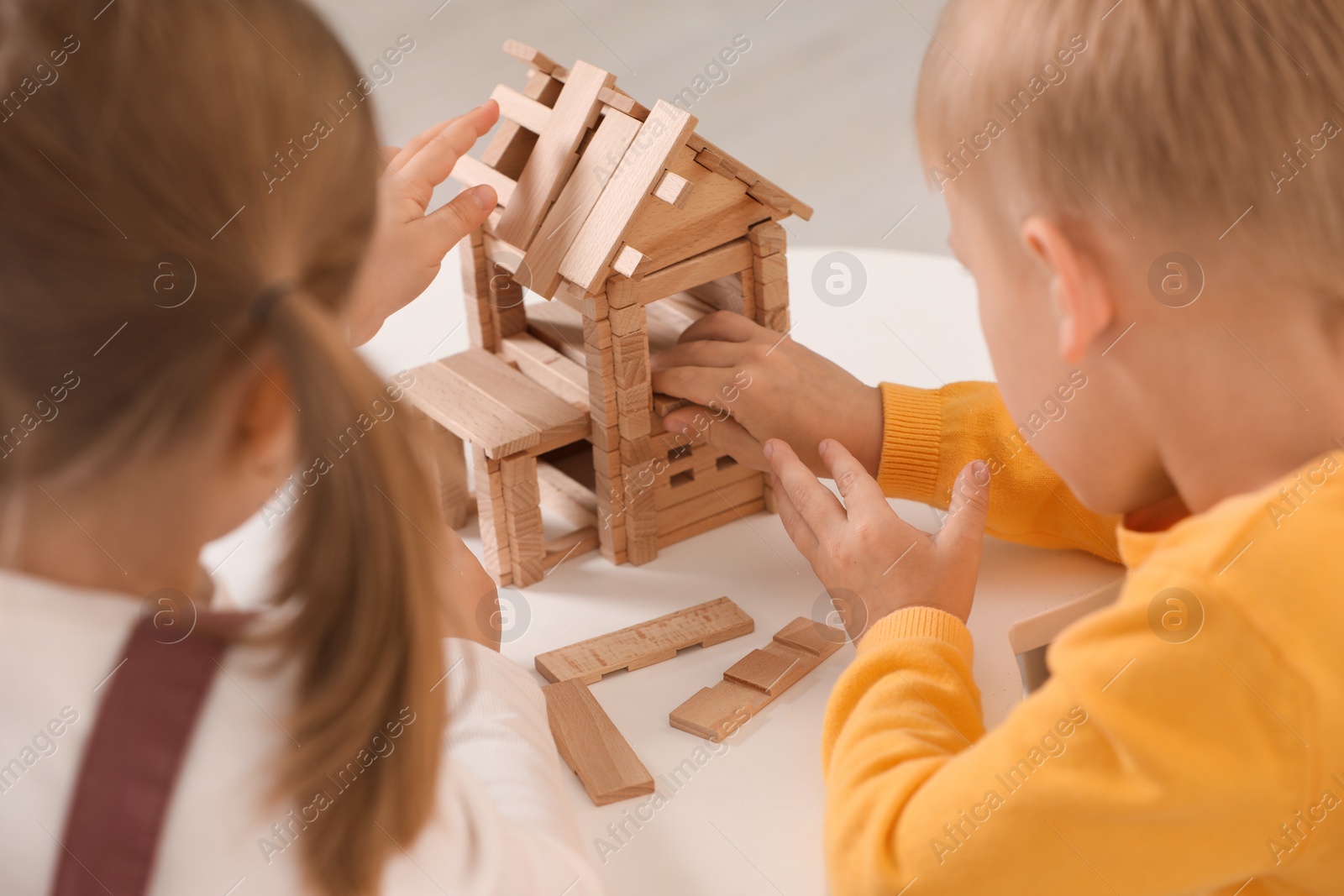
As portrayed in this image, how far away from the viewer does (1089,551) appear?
109 centimetres

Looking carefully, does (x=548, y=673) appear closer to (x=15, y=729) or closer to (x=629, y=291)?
Result: (x=629, y=291)

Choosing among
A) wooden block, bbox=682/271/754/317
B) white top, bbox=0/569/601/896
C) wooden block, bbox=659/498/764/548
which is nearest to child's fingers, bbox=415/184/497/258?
wooden block, bbox=682/271/754/317

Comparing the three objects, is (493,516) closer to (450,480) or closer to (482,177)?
(450,480)

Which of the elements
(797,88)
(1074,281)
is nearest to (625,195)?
(1074,281)

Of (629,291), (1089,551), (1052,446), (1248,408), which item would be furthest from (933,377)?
(1248,408)

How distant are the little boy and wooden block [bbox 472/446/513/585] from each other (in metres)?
0.40

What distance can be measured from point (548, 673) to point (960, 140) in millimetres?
507

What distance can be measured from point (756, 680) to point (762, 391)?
0.88 ft

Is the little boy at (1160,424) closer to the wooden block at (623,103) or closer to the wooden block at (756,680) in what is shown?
the wooden block at (756,680)

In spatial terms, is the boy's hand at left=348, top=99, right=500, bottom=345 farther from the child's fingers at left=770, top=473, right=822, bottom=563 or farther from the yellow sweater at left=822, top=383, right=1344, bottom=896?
the yellow sweater at left=822, top=383, right=1344, bottom=896

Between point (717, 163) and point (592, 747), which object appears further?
point (717, 163)

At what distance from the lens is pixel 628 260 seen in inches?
39.1

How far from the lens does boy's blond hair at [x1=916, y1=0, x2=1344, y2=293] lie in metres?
0.59

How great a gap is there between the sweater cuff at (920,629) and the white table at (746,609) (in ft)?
0.20
